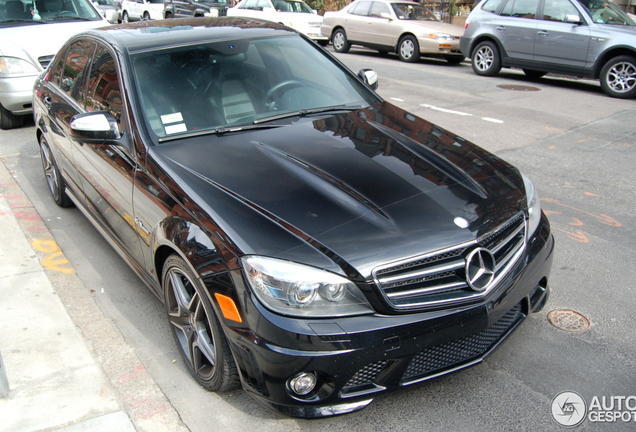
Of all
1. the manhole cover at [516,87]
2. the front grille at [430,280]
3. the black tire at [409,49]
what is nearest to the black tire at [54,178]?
the front grille at [430,280]

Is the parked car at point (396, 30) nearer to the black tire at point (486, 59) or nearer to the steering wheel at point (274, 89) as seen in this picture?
the black tire at point (486, 59)

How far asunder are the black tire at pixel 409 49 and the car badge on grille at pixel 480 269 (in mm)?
13390

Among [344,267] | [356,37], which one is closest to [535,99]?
[356,37]

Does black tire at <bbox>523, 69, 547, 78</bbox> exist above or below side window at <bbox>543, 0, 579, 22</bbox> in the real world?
below

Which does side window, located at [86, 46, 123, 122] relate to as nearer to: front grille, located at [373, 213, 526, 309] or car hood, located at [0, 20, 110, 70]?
front grille, located at [373, 213, 526, 309]

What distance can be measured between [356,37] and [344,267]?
50.7 feet

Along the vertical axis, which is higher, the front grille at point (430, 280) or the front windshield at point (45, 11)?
the front windshield at point (45, 11)

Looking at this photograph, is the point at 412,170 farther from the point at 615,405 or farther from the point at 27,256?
the point at 27,256

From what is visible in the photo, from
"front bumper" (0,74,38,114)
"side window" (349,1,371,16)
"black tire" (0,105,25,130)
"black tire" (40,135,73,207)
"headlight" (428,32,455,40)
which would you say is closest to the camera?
"black tire" (40,135,73,207)

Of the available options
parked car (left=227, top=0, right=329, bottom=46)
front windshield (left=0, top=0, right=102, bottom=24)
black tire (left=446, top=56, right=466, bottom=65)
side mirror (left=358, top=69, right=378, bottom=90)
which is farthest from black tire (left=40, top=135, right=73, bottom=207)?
parked car (left=227, top=0, right=329, bottom=46)

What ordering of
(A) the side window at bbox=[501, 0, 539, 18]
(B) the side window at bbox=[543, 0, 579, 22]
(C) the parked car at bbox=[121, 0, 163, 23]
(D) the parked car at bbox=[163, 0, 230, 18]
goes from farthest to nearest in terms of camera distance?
(C) the parked car at bbox=[121, 0, 163, 23] → (D) the parked car at bbox=[163, 0, 230, 18] → (A) the side window at bbox=[501, 0, 539, 18] → (B) the side window at bbox=[543, 0, 579, 22]

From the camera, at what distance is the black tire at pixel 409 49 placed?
1536 centimetres

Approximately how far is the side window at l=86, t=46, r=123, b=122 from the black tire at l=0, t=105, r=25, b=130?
477 cm

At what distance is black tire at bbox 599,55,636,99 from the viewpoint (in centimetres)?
1053
